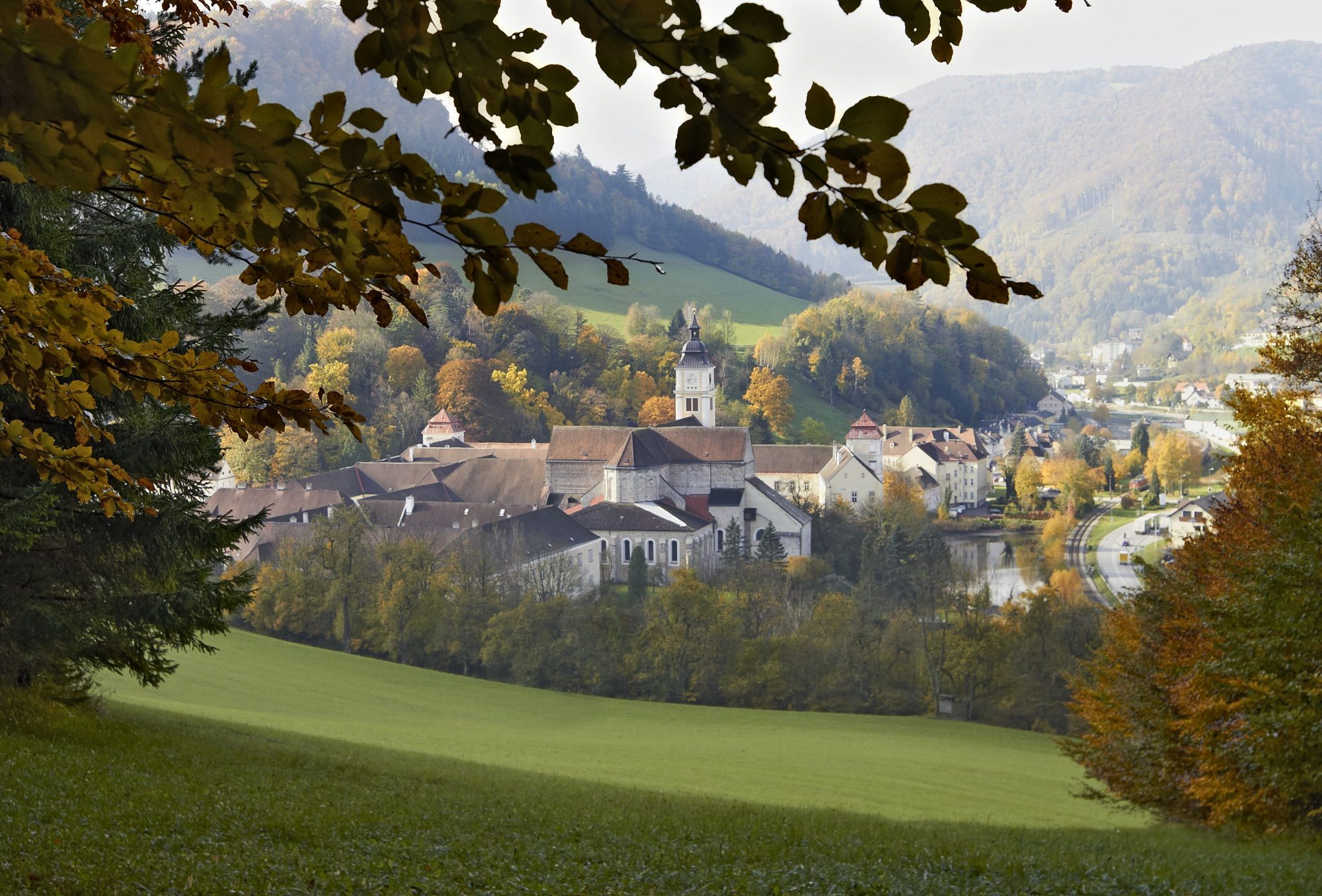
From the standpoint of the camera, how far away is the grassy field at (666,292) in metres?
112

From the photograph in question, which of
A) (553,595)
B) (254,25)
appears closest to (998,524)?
(553,595)

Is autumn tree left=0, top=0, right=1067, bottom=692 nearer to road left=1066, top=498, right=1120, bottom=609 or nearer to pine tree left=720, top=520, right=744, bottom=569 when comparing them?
pine tree left=720, top=520, right=744, bottom=569

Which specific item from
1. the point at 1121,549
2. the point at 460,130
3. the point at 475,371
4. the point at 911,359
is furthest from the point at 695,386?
the point at 460,130

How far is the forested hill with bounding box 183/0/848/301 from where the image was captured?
134500 millimetres

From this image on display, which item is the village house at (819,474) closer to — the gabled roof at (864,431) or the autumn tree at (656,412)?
the gabled roof at (864,431)

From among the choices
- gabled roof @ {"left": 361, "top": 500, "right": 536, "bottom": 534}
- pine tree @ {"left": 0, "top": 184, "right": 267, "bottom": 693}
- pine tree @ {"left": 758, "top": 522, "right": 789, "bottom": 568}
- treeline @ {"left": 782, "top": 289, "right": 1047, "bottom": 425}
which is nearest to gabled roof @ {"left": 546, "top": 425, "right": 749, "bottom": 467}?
gabled roof @ {"left": 361, "top": 500, "right": 536, "bottom": 534}

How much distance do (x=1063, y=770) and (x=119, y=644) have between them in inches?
1009

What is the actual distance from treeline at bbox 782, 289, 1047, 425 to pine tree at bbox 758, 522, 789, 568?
44.5m

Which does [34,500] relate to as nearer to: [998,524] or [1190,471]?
[998,524]

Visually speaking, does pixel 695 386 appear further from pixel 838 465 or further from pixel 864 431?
pixel 864 431

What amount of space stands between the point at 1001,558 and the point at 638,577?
28348 mm

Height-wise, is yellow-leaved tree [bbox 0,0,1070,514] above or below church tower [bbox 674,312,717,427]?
below

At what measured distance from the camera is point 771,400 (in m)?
91.6

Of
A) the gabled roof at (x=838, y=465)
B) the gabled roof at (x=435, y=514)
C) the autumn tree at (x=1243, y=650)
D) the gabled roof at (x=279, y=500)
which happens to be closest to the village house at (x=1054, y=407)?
the gabled roof at (x=838, y=465)
